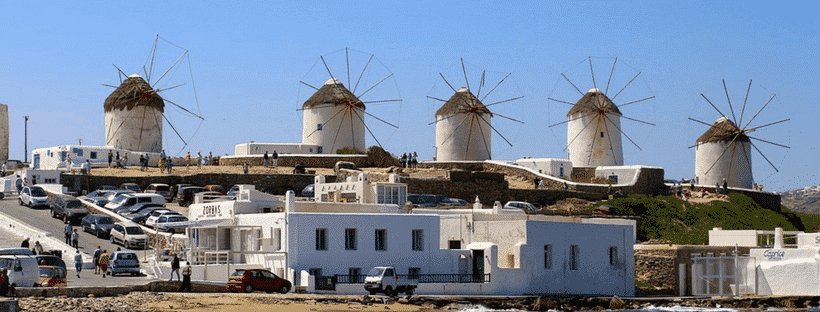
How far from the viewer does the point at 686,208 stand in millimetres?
71375

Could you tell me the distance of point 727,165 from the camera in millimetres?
87875

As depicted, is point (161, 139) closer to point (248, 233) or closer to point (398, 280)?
point (248, 233)

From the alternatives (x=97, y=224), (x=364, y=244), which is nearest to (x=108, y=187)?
(x=97, y=224)

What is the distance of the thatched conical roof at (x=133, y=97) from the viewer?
269ft

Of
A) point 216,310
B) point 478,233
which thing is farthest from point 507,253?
point 216,310

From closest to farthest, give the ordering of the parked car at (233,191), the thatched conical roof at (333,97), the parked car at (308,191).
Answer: the parked car at (233,191) < the parked car at (308,191) < the thatched conical roof at (333,97)

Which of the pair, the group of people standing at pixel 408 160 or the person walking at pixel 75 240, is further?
the group of people standing at pixel 408 160

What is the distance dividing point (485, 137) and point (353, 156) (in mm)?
14287

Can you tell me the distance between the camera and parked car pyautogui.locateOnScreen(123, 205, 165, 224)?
5419cm

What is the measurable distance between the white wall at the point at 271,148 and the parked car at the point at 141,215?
77.8 feet

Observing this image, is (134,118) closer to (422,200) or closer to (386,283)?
(422,200)

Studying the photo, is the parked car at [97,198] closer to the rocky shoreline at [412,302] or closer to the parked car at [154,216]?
the parked car at [154,216]

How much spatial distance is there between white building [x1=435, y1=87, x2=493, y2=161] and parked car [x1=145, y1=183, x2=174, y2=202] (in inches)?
1131

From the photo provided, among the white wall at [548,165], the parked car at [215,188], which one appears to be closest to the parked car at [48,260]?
the parked car at [215,188]
